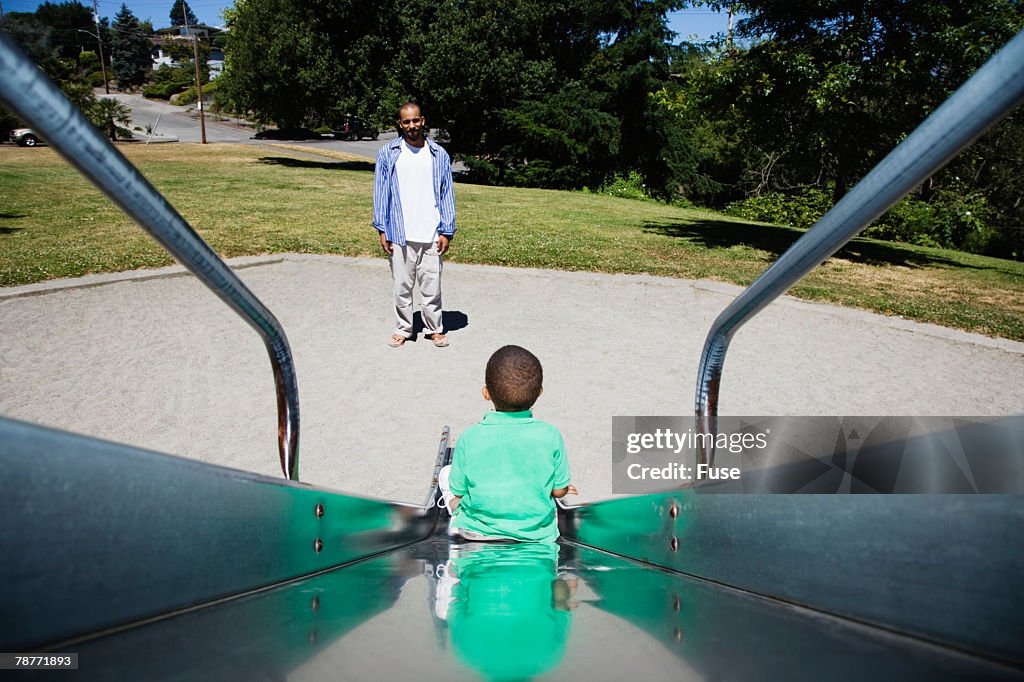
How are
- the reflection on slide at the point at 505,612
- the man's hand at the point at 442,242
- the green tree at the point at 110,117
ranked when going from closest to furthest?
the reflection on slide at the point at 505,612
the man's hand at the point at 442,242
the green tree at the point at 110,117

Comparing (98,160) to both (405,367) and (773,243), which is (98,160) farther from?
(773,243)

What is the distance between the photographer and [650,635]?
3.87 ft

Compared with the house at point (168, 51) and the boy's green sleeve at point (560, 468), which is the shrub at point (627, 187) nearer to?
the boy's green sleeve at point (560, 468)

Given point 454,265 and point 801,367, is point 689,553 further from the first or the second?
point 454,265

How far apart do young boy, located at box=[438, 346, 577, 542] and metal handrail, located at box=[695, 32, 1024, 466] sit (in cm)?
119

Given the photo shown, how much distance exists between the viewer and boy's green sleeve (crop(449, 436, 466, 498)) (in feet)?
7.87

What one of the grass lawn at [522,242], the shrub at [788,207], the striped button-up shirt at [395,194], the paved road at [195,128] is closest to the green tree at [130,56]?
the paved road at [195,128]

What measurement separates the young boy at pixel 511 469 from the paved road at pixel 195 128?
32.5 metres

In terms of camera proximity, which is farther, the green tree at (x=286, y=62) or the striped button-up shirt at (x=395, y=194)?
the green tree at (x=286, y=62)

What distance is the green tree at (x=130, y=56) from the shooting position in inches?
3376

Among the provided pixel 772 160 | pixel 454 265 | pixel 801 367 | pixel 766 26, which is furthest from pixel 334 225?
pixel 772 160

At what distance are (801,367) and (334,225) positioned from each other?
8.60 metres

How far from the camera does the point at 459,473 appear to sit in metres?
2.41

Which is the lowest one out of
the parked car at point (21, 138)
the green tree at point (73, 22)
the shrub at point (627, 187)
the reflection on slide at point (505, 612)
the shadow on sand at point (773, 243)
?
the reflection on slide at point (505, 612)
